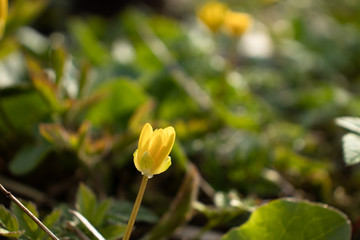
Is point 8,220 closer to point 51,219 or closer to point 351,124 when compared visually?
point 51,219

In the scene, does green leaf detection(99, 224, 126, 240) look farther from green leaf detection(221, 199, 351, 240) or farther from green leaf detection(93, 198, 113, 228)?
green leaf detection(221, 199, 351, 240)

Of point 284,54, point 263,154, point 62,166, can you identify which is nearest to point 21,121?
point 62,166

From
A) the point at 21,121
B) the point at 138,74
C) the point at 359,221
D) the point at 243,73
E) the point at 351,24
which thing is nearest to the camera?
the point at 359,221

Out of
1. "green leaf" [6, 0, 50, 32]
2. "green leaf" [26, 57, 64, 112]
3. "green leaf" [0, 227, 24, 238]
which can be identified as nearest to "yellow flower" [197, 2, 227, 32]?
"green leaf" [6, 0, 50, 32]

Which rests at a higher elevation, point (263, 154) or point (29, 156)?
point (29, 156)

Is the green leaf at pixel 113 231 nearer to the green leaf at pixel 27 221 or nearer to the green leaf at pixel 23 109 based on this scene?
the green leaf at pixel 27 221

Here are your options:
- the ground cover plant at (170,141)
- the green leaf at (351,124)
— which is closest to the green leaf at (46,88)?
the ground cover plant at (170,141)

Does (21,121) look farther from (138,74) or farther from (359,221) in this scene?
(359,221)

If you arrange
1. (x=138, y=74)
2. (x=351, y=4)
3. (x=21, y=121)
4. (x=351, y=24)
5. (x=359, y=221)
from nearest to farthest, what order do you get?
(x=359, y=221), (x=21, y=121), (x=138, y=74), (x=351, y=24), (x=351, y=4)
